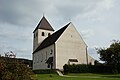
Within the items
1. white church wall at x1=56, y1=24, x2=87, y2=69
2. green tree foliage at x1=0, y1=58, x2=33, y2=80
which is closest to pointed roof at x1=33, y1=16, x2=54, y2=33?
white church wall at x1=56, y1=24, x2=87, y2=69

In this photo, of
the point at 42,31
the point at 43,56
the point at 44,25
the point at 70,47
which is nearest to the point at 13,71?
the point at 70,47

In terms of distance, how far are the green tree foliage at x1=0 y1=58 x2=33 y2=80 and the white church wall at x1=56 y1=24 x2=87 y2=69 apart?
36367 mm

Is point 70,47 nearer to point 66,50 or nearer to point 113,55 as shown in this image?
point 66,50

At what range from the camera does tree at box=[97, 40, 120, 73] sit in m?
47.3

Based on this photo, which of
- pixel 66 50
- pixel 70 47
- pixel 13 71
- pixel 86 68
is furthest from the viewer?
pixel 70 47

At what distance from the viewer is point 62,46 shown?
5097cm

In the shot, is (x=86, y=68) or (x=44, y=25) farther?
(x=44, y=25)

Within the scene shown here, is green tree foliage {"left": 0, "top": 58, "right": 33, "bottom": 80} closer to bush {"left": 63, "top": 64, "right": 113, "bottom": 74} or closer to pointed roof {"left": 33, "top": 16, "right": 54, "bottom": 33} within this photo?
bush {"left": 63, "top": 64, "right": 113, "bottom": 74}

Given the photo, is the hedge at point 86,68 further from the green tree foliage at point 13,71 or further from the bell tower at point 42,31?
the green tree foliage at point 13,71

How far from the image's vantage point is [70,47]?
5175cm

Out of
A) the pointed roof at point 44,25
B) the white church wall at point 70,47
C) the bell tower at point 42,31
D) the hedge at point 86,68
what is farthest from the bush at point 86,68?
the pointed roof at point 44,25

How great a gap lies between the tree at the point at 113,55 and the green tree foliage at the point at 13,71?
36.7 m

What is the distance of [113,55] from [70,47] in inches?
405

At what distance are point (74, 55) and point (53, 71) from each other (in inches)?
389
